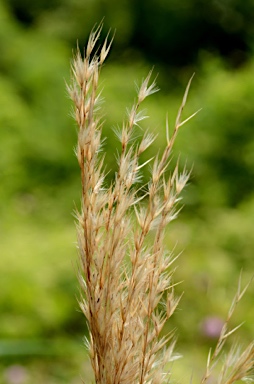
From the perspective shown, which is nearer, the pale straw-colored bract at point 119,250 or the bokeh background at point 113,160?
the pale straw-colored bract at point 119,250

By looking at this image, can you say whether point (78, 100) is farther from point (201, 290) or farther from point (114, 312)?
point (201, 290)

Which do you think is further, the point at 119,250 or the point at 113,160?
the point at 113,160

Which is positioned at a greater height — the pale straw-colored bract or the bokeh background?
the bokeh background

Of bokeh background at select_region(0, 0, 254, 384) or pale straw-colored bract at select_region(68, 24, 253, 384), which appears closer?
pale straw-colored bract at select_region(68, 24, 253, 384)

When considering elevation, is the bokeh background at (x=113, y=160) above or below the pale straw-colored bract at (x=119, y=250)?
above

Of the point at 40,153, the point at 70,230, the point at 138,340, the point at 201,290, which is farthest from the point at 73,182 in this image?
the point at 138,340
